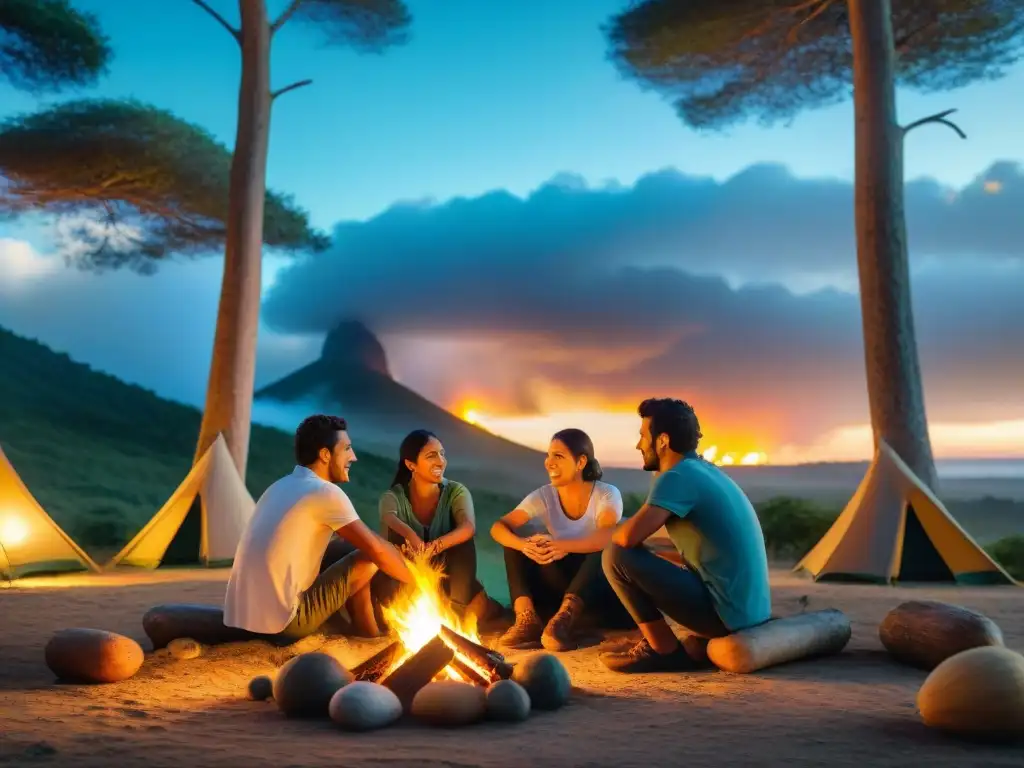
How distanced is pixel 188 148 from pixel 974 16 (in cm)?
836

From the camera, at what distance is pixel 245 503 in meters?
8.30

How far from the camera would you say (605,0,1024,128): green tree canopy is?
9430 millimetres

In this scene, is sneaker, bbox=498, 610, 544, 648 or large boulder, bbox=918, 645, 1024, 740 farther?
sneaker, bbox=498, 610, 544, 648

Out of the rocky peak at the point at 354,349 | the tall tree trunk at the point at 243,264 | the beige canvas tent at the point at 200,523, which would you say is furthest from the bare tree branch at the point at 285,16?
the rocky peak at the point at 354,349

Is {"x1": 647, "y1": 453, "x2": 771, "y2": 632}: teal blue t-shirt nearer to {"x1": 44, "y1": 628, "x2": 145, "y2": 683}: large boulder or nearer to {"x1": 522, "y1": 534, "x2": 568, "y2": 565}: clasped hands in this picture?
{"x1": 522, "y1": 534, "x2": 568, "y2": 565}: clasped hands

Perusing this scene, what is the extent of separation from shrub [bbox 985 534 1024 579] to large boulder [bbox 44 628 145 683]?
7.04 m

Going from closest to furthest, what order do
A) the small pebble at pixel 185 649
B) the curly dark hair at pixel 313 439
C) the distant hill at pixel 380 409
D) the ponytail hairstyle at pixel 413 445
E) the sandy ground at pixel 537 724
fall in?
the sandy ground at pixel 537 724, the curly dark hair at pixel 313 439, the small pebble at pixel 185 649, the ponytail hairstyle at pixel 413 445, the distant hill at pixel 380 409

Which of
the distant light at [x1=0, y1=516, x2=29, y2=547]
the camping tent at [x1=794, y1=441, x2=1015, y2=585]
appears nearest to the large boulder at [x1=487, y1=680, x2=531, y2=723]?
the camping tent at [x1=794, y1=441, x2=1015, y2=585]

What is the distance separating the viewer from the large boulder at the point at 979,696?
275 centimetres

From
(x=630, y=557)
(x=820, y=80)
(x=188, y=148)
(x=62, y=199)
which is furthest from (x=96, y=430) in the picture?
(x=630, y=557)

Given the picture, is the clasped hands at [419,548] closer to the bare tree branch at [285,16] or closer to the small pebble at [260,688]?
the small pebble at [260,688]

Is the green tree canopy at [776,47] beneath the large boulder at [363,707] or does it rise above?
above

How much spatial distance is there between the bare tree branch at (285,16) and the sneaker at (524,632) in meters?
7.44

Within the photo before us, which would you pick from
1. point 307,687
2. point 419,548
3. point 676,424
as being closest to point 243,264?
point 419,548
